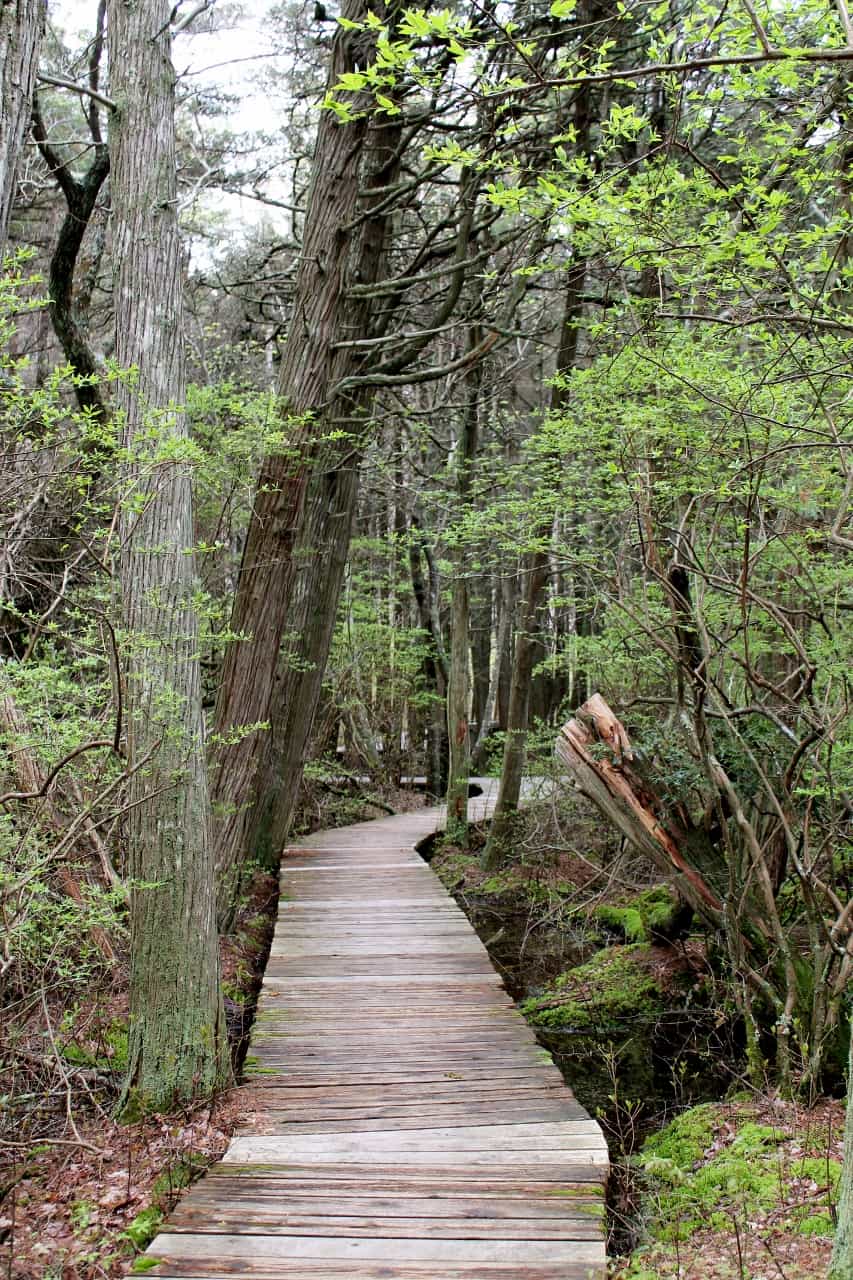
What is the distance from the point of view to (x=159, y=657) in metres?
4.59

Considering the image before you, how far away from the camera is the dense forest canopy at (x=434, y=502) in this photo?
400 centimetres

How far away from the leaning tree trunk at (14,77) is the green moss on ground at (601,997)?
5840 millimetres

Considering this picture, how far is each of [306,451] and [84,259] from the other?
12.3 feet

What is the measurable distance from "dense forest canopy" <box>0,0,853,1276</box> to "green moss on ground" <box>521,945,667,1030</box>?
94 cm

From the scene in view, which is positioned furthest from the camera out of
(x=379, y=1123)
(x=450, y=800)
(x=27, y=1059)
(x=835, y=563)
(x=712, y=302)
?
(x=450, y=800)

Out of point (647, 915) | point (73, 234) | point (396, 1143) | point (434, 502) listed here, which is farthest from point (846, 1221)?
point (434, 502)

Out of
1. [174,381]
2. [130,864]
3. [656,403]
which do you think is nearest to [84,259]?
[174,381]

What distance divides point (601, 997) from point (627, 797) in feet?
6.77

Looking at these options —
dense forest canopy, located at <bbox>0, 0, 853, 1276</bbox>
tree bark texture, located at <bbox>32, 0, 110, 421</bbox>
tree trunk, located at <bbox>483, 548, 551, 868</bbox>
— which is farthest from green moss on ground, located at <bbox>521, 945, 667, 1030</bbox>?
tree bark texture, located at <bbox>32, 0, 110, 421</bbox>

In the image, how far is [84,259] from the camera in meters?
Answer: 9.38

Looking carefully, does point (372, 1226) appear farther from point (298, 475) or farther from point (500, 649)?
point (500, 649)

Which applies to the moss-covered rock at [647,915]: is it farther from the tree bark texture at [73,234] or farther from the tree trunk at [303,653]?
the tree bark texture at [73,234]

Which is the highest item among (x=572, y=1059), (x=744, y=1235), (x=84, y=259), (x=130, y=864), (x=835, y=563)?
(x=84, y=259)

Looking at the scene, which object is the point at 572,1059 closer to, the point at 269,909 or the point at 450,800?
the point at 269,909
